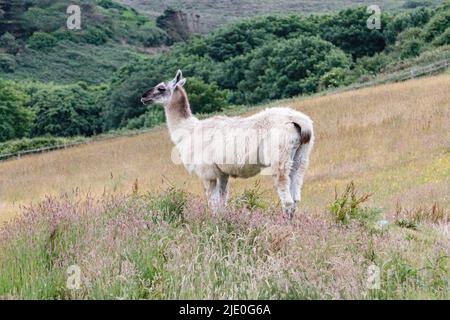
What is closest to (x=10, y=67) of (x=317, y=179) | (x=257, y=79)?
(x=257, y=79)

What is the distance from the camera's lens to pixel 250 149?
10562mm

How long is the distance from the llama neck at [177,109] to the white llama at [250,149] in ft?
0.71

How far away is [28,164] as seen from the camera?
123ft

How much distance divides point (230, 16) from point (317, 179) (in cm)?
15607

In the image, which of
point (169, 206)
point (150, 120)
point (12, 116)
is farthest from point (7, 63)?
point (169, 206)

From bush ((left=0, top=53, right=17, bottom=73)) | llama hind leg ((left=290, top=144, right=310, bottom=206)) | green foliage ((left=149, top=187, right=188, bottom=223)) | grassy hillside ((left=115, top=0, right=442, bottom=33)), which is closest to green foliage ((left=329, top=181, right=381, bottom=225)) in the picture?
llama hind leg ((left=290, top=144, right=310, bottom=206))

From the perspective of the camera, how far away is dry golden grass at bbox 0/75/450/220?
16625 mm

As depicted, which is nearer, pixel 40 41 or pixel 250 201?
pixel 250 201

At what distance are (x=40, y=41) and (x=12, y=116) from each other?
172ft

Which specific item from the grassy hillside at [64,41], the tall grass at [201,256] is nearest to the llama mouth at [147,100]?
the tall grass at [201,256]

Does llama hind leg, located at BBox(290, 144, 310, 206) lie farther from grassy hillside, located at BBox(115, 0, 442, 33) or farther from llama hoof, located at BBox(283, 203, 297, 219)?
grassy hillside, located at BBox(115, 0, 442, 33)

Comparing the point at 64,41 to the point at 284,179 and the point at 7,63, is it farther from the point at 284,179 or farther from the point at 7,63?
the point at 284,179

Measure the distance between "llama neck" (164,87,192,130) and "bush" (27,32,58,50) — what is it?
126809 mm
